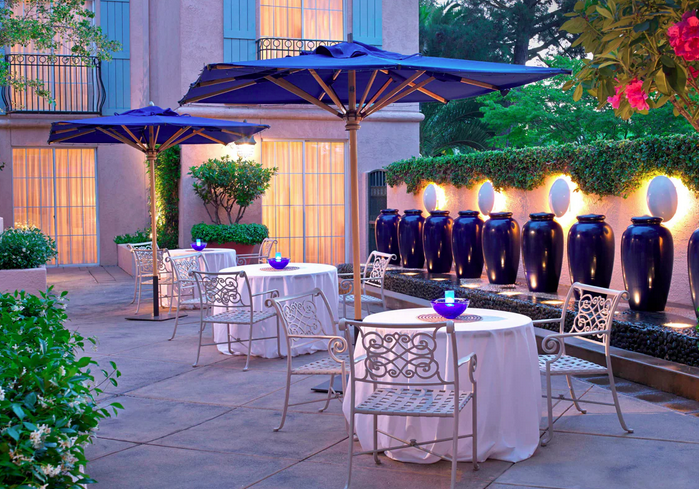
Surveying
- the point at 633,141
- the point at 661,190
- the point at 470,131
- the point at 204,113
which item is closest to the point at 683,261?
the point at 661,190

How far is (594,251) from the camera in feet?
21.3

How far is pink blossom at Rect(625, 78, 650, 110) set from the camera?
197 centimetres

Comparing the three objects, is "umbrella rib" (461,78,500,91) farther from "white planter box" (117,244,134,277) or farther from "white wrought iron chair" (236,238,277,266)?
"white planter box" (117,244,134,277)

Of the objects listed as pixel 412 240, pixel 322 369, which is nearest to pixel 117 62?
pixel 412 240

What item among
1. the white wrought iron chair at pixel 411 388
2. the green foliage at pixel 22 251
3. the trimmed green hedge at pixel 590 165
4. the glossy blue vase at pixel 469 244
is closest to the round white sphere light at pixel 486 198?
the trimmed green hedge at pixel 590 165

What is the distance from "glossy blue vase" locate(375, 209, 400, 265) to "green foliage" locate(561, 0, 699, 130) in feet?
27.8

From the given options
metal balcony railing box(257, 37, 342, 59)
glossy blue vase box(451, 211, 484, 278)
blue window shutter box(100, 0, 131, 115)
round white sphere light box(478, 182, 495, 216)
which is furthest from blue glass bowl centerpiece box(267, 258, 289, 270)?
blue window shutter box(100, 0, 131, 115)

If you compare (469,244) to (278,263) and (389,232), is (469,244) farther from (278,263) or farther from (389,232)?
(278,263)

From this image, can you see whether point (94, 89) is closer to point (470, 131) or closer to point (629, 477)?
point (470, 131)

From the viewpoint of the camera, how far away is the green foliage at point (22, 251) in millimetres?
7812

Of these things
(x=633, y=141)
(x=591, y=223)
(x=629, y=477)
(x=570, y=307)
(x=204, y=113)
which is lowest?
(x=629, y=477)

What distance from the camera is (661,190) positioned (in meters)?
6.21

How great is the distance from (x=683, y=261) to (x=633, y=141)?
117cm

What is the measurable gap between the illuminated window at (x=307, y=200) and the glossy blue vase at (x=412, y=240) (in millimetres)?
3989
